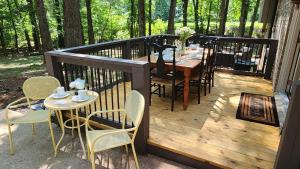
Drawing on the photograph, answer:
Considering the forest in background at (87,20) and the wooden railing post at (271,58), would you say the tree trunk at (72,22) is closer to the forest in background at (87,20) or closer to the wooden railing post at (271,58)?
the forest in background at (87,20)

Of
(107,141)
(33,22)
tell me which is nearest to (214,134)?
(107,141)

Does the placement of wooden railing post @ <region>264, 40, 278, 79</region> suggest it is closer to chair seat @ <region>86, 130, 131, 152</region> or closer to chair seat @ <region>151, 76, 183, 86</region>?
Answer: chair seat @ <region>151, 76, 183, 86</region>

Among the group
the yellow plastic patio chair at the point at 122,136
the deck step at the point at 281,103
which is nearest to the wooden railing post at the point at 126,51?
the yellow plastic patio chair at the point at 122,136

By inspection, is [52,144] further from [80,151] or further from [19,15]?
[19,15]

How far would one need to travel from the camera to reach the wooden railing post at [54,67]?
3.14 metres

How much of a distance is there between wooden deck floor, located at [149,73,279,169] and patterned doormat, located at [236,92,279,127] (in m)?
0.11

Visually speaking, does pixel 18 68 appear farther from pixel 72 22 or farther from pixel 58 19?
pixel 58 19

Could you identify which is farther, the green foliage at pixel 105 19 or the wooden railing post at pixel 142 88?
the green foliage at pixel 105 19

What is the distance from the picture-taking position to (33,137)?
3176 millimetres

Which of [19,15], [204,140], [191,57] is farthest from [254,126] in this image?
[19,15]

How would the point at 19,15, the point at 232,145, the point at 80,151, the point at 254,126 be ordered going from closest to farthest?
the point at 232,145 → the point at 80,151 → the point at 254,126 → the point at 19,15

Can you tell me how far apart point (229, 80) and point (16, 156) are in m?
4.36

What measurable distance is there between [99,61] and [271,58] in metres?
4.10

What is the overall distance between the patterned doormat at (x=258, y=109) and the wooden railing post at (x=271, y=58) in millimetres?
1283
